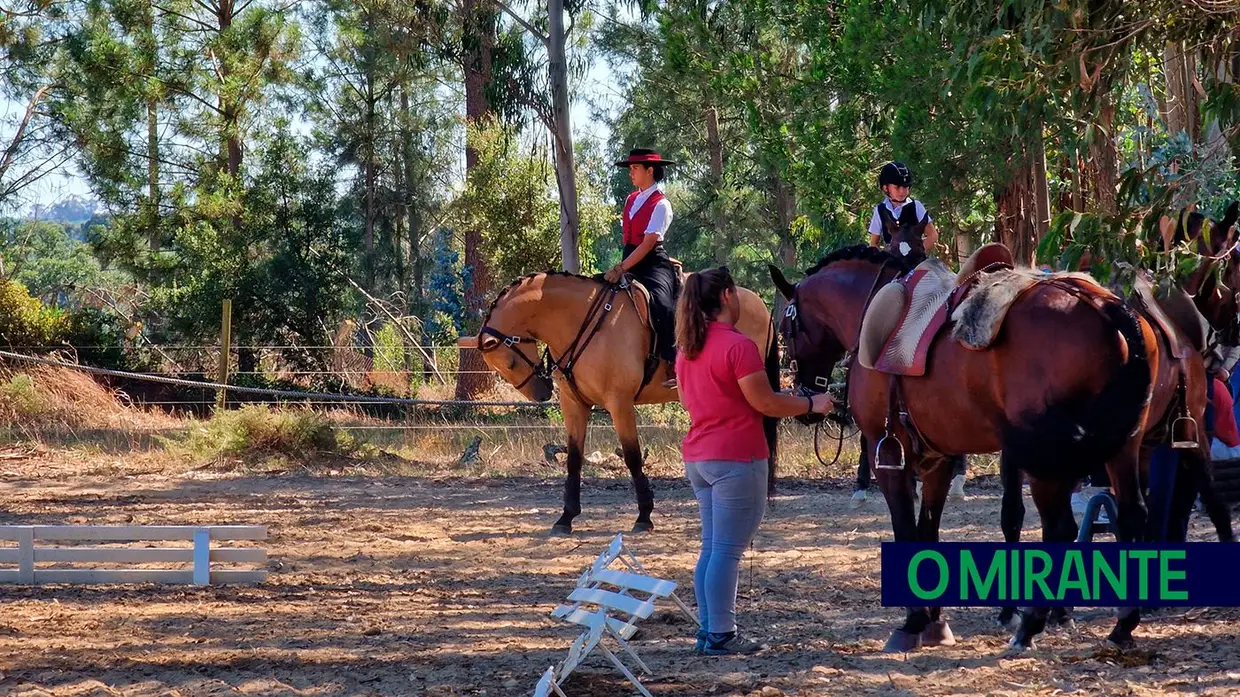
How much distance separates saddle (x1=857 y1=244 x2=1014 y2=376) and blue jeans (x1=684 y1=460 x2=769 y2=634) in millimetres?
799

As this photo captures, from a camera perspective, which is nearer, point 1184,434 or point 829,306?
point 1184,434

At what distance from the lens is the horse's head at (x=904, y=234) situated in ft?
26.4

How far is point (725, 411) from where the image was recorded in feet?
18.7

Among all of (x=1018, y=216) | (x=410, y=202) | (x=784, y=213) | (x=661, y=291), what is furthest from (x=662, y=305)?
(x=410, y=202)

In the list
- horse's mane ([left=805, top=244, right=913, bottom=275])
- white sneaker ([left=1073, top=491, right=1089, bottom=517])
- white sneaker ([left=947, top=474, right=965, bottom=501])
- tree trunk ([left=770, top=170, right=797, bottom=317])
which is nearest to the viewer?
horse's mane ([left=805, top=244, right=913, bottom=275])

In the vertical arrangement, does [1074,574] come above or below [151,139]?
below

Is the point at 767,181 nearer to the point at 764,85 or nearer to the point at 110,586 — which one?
the point at 764,85

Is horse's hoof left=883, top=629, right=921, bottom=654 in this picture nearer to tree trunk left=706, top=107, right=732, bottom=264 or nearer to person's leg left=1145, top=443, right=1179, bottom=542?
person's leg left=1145, top=443, right=1179, bottom=542

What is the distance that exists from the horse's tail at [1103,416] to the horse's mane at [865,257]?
4.46 feet

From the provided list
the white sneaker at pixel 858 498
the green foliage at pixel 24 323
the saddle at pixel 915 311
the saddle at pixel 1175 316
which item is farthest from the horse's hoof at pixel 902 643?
A: the green foliage at pixel 24 323

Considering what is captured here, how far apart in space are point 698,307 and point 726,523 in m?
0.95

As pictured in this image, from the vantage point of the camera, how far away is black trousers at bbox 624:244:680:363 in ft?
32.2

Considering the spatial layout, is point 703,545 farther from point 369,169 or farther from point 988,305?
point 369,169

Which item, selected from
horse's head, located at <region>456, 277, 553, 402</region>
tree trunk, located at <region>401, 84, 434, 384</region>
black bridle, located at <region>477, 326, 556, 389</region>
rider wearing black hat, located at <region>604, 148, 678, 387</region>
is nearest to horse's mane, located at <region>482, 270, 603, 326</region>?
horse's head, located at <region>456, 277, 553, 402</region>
